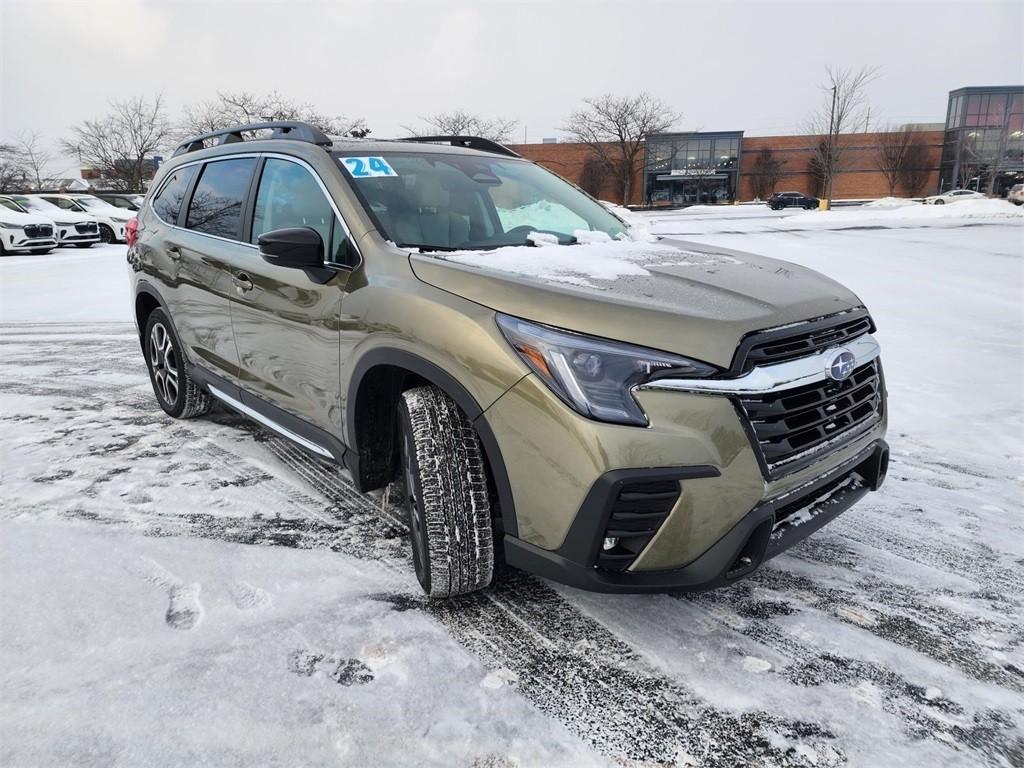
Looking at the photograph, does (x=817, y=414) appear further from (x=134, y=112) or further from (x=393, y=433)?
(x=134, y=112)

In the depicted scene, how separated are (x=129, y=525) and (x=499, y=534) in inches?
73.6

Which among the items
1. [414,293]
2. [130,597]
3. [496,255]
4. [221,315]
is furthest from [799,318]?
[221,315]

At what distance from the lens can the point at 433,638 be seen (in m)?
2.34

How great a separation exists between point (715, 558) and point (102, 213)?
2434 cm

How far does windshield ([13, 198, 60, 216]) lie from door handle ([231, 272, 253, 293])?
19938mm

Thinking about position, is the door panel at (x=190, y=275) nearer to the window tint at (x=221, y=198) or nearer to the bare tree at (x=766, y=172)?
the window tint at (x=221, y=198)

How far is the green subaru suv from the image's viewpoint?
1950mm

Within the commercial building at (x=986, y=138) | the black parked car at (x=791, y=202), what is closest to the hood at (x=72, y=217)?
the black parked car at (x=791, y=202)

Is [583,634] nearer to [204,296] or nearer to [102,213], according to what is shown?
[204,296]

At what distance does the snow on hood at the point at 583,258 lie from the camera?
7.69ft

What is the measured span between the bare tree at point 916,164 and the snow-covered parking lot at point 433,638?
223 ft

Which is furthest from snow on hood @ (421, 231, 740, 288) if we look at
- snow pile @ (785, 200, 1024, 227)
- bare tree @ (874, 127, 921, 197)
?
bare tree @ (874, 127, 921, 197)

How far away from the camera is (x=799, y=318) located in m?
2.22

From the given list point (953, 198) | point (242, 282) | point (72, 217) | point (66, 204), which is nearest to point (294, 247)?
point (242, 282)
